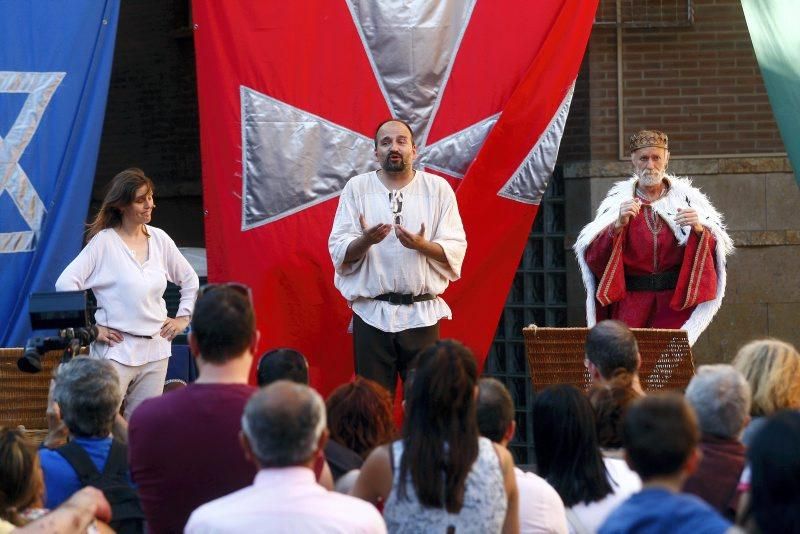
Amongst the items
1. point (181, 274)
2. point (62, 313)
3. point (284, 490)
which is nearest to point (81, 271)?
point (181, 274)

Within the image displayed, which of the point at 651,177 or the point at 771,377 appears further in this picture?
the point at 651,177

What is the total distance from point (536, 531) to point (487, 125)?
11.3 feet

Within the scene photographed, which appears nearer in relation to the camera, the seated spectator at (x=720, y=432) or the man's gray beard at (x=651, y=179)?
the seated spectator at (x=720, y=432)

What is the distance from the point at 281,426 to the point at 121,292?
10.4 feet

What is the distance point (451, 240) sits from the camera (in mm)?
6215

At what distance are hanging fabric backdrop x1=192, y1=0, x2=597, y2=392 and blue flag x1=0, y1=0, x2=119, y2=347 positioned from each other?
63 cm

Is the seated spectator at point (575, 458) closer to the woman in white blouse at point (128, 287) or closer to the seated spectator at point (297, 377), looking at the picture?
the seated spectator at point (297, 377)

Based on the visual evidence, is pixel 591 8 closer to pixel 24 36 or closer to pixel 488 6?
pixel 488 6

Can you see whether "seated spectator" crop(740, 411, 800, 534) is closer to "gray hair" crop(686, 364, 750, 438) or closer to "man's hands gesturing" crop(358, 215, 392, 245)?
"gray hair" crop(686, 364, 750, 438)

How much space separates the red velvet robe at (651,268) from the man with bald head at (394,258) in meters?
0.77

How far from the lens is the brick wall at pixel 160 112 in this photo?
11.2 metres

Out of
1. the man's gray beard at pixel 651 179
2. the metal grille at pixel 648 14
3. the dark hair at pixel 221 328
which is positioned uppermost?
the metal grille at pixel 648 14

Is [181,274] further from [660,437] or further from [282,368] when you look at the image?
[660,437]

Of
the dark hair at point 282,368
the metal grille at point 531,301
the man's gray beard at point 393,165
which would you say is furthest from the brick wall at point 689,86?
the dark hair at point 282,368
